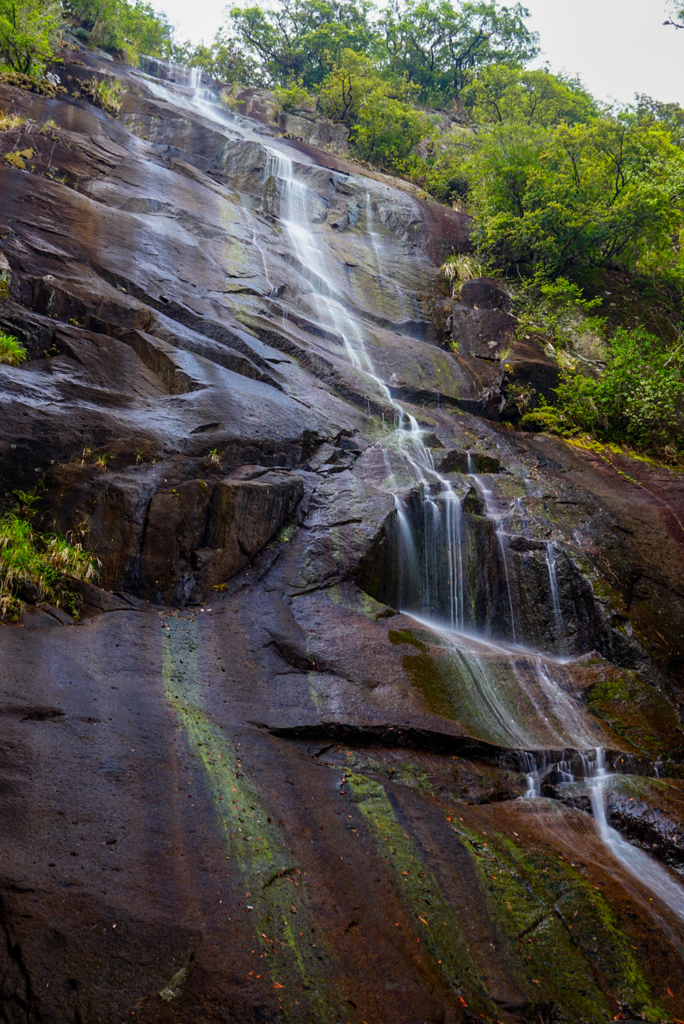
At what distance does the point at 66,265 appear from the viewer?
10.6 m

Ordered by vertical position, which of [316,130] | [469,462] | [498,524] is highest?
[316,130]

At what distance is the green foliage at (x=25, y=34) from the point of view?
14.9 meters

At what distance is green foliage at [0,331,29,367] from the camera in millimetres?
8383

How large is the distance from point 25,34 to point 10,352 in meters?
12.6

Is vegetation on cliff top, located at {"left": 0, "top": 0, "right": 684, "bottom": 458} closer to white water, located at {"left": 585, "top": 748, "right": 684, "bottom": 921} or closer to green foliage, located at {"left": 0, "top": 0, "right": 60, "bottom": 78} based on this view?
green foliage, located at {"left": 0, "top": 0, "right": 60, "bottom": 78}

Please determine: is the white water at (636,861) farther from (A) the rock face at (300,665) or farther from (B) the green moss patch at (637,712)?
(B) the green moss patch at (637,712)

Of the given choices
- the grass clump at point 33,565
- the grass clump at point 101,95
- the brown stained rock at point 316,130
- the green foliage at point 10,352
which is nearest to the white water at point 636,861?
the grass clump at point 33,565

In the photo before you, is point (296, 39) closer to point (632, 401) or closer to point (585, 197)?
point (585, 197)

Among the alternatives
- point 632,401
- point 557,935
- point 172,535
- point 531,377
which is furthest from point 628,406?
point 557,935

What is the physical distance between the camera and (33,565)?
670 centimetres

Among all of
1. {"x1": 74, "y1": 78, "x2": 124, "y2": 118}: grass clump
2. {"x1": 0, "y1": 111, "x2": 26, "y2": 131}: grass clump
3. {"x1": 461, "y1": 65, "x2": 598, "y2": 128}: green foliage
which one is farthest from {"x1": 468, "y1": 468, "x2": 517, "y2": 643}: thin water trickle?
{"x1": 461, "y1": 65, "x2": 598, "y2": 128}: green foliage

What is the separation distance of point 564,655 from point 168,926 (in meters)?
6.98

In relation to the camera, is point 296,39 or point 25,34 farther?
point 296,39

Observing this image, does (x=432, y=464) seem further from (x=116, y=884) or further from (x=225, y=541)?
(x=116, y=884)
